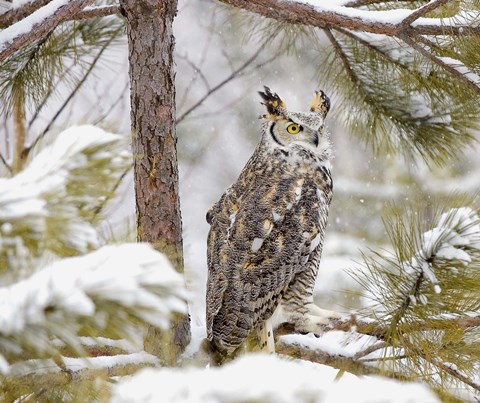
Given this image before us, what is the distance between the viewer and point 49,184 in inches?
31.6

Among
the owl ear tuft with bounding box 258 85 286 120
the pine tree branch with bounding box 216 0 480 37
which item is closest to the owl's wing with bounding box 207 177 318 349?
the owl ear tuft with bounding box 258 85 286 120

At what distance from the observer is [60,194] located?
2.67 ft

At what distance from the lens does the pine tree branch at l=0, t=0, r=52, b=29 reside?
185 cm

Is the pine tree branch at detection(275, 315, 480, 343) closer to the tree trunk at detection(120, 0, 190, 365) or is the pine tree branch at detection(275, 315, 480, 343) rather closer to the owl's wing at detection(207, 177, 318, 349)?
the owl's wing at detection(207, 177, 318, 349)

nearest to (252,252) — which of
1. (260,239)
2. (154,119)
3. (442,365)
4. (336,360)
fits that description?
(260,239)

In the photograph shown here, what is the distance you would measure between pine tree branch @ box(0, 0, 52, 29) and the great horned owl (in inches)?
29.1

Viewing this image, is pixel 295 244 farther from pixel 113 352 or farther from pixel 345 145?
pixel 345 145

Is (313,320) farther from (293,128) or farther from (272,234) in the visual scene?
(293,128)

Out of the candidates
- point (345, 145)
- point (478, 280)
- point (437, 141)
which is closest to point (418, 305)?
point (478, 280)

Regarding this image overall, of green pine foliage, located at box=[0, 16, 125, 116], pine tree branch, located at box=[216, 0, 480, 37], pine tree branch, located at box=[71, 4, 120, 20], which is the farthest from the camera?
green pine foliage, located at box=[0, 16, 125, 116]

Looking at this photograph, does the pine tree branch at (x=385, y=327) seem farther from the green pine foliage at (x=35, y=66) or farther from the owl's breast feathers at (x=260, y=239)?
the green pine foliage at (x=35, y=66)

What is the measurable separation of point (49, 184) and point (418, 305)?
102 cm

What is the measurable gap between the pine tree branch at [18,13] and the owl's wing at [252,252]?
0.76 meters

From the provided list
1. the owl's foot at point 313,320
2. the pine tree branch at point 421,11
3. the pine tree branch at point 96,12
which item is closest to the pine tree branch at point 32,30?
the pine tree branch at point 96,12
